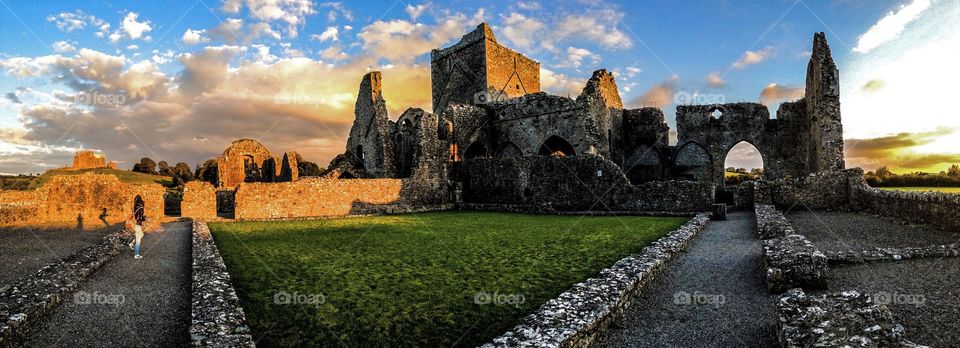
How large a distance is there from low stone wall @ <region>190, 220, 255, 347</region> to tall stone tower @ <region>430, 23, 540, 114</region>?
1128 inches

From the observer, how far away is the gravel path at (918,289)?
4.10m

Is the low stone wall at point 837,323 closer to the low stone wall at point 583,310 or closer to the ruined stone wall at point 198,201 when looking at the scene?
the low stone wall at point 583,310

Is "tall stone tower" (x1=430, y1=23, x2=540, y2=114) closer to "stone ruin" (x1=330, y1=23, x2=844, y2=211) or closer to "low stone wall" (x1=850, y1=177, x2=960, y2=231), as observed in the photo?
"stone ruin" (x1=330, y1=23, x2=844, y2=211)

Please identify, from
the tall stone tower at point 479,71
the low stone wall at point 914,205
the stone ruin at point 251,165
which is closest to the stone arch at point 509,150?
the tall stone tower at point 479,71

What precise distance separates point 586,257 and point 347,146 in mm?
29447

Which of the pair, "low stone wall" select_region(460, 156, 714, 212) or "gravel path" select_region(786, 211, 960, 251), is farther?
"low stone wall" select_region(460, 156, 714, 212)

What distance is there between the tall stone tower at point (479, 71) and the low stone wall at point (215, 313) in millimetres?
28646

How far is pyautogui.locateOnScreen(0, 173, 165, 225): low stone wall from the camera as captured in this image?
1908cm

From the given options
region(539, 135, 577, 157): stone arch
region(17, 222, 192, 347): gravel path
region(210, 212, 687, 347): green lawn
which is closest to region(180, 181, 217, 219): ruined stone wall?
region(210, 212, 687, 347): green lawn

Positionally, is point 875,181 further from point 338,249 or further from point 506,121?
point 338,249

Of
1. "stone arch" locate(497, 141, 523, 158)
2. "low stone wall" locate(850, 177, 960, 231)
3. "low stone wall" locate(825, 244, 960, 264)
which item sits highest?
"stone arch" locate(497, 141, 523, 158)

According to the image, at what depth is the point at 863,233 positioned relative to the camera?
9.90 meters

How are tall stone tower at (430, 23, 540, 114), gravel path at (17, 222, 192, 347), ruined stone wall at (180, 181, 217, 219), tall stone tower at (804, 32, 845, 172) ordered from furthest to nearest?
tall stone tower at (430, 23, 540, 114), ruined stone wall at (180, 181, 217, 219), tall stone tower at (804, 32, 845, 172), gravel path at (17, 222, 192, 347)

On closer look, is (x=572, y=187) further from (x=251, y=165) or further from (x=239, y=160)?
(x=251, y=165)
